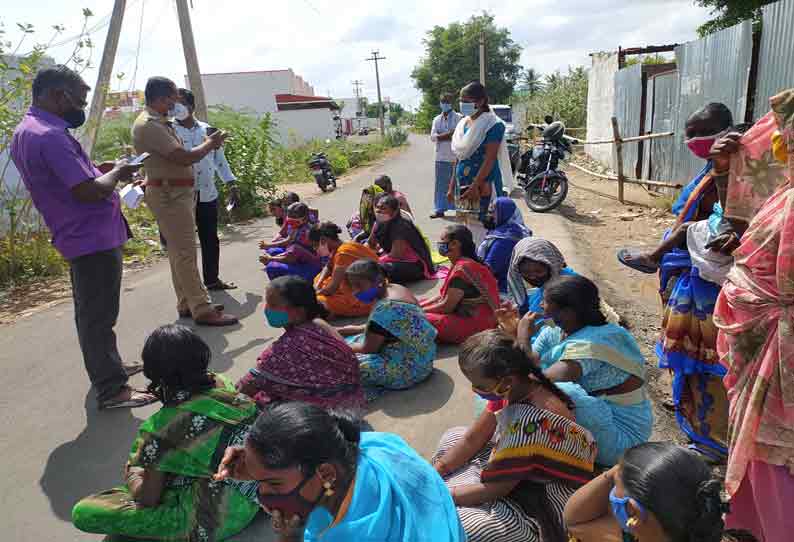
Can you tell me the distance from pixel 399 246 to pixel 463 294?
1570 mm

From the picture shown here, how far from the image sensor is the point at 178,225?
459 cm

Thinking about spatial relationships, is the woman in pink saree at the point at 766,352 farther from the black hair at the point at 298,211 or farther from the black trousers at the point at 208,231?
the black trousers at the point at 208,231

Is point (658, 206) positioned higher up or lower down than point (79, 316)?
lower down

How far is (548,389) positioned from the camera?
83.7 inches

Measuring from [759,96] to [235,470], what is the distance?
290 inches

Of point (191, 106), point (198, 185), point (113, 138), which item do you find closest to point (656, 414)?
point (198, 185)

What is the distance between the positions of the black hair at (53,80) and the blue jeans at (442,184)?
6184 millimetres

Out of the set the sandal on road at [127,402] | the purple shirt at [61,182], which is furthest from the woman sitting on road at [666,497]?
the purple shirt at [61,182]

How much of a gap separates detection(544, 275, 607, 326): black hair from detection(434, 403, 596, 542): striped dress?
57cm

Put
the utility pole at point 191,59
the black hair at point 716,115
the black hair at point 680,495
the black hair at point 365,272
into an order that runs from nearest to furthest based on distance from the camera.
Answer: the black hair at point 680,495, the black hair at point 716,115, the black hair at point 365,272, the utility pole at point 191,59

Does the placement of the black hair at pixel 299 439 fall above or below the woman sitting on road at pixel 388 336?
above

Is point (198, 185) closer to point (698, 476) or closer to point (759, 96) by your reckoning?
point (698, 476)

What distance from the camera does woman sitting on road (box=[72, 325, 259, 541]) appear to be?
221 centimetres

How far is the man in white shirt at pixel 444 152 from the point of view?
347 inches
